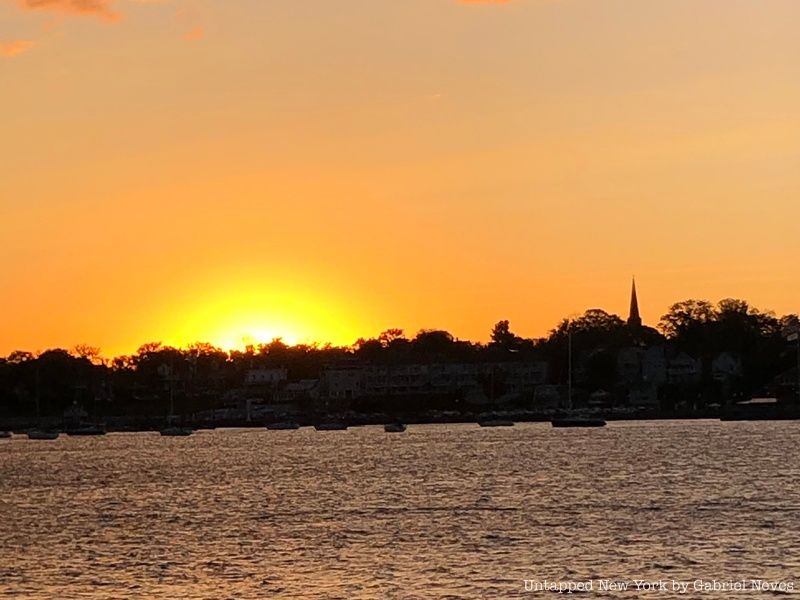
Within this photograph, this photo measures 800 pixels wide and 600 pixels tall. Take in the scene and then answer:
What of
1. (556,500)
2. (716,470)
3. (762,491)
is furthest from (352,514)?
(716,470)

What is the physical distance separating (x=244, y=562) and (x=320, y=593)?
314 inches

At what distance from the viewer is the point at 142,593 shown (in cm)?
4509

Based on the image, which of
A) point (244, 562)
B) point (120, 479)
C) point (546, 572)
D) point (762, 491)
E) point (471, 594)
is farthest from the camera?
point (120, 479)

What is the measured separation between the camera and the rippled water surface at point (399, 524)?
47.1 m

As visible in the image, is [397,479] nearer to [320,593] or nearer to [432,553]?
[432,553]

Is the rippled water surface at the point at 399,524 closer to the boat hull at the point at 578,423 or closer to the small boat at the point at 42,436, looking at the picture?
the small boat at the point at 42,436

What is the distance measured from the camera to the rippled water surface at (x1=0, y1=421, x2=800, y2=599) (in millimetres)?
47062

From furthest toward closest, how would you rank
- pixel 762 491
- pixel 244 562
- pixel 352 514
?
pixel 762 491 < pixel 352 514 < pixel 244 562

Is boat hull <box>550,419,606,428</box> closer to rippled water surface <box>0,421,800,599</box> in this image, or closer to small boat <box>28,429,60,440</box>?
small boat <box>28,429,60,440</box>

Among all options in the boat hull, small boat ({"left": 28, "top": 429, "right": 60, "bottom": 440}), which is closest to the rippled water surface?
small boat ({"left": 28, "top": 429, "right": 60, "bottom": 440})

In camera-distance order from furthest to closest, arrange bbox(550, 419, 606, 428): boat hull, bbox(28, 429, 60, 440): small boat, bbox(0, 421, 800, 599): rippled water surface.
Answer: bbox(550, 419, 606, 428): boat hull, bbox(28, 429, 60, 440): small boat, bbox(0, 421, 800, 599): rippled water surface

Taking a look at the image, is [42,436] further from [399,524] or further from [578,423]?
[399,524]

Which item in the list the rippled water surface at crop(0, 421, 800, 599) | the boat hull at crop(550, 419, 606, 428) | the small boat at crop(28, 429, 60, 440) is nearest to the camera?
the rippled water surface at crop(0, 421, 800, 599)

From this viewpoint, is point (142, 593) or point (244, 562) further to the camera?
point (244, 562)
